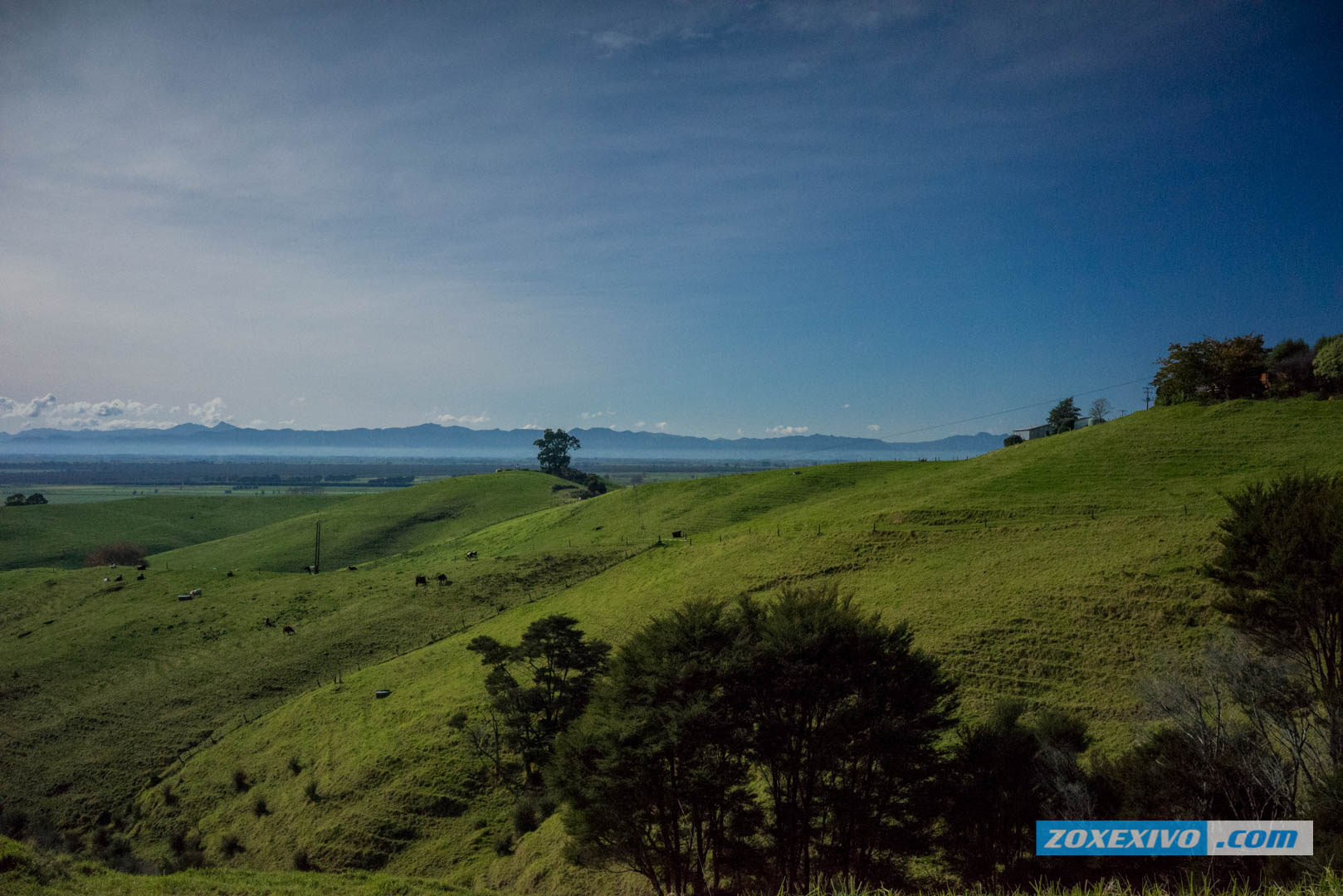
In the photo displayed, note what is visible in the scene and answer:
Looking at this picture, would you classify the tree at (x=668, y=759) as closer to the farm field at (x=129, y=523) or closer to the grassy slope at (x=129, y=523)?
the farm field at (x=129, y=523)

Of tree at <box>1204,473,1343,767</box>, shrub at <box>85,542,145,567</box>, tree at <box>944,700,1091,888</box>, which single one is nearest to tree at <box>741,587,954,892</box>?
tree at <box>944,700,1091,888</box>

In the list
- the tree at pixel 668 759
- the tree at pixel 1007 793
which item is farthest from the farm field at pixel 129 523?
the tree at pixel 1007 793

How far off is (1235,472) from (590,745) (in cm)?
6544

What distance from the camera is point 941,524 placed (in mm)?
57469

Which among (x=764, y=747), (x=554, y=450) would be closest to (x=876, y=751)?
(x=764, y=747)

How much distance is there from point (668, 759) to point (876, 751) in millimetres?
7812

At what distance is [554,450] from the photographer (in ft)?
624

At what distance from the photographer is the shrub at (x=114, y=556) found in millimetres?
108688

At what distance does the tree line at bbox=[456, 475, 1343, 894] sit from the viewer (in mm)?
21984

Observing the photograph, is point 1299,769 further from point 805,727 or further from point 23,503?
point 23,503

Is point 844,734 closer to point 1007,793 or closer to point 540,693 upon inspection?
A: point 1007,793

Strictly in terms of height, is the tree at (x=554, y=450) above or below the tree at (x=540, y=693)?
above

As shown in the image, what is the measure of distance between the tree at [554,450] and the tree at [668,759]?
16378cm

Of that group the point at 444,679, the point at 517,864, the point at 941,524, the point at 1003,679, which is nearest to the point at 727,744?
the point at 517,864
